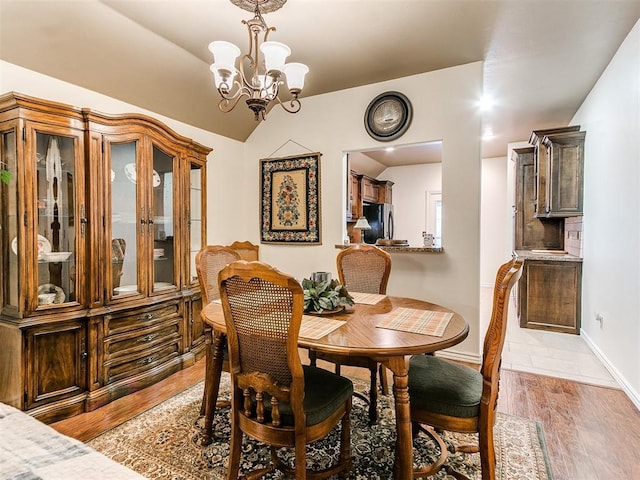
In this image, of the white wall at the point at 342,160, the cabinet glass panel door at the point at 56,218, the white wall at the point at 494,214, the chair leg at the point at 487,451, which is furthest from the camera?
the white wall at the point at 494,214

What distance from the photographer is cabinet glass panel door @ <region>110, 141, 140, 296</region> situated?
257 centimetres

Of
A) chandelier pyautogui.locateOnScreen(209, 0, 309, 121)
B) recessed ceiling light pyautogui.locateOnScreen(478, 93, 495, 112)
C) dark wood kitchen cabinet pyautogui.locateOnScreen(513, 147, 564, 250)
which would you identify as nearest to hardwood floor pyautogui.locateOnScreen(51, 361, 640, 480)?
chandelier pyautogui.locateOnScreen(209, 0, 309, 121)

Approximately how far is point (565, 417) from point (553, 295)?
2.23 meters

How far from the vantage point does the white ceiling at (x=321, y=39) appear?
7.42 ft

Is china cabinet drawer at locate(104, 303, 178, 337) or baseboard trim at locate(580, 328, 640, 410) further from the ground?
china cabinet drawer at locate(104, 303, 178, 337)

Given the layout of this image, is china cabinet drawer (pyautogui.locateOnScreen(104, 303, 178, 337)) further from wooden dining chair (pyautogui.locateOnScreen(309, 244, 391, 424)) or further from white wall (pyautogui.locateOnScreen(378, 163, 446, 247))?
white wall (pyautogui.locateOnScreen(378, 163, 446, 247))

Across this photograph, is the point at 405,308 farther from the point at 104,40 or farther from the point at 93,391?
the point at 104,40

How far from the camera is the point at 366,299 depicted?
2.26 m

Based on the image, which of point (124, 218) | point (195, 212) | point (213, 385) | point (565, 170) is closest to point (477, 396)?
point (213, 385)

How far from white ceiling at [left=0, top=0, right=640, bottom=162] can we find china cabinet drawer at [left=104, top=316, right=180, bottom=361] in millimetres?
1968

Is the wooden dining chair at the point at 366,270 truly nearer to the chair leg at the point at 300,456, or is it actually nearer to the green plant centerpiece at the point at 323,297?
the green plant centerpiece at the point at 323,297

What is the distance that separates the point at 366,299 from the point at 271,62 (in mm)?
1563

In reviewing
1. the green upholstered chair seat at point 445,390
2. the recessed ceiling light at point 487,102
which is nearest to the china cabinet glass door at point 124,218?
the green upholstered chair seat at point 445,390

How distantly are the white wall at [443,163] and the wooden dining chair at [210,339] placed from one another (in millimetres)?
1655
